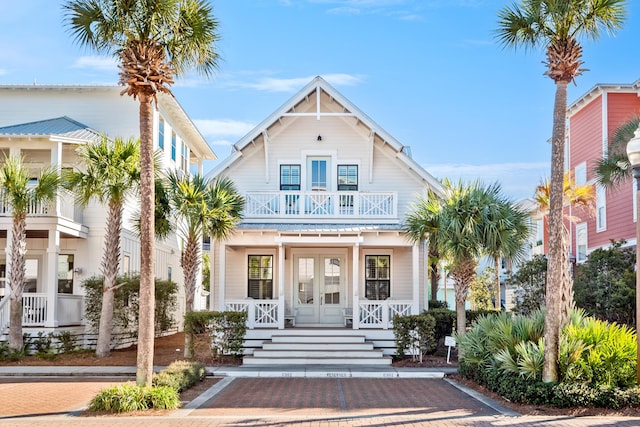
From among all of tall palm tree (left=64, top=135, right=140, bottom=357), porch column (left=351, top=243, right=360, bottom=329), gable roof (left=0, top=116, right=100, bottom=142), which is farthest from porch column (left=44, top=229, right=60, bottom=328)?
porch column (left=351, top=243, right=360, bottom=329)

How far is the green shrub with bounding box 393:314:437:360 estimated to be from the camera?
20406mm

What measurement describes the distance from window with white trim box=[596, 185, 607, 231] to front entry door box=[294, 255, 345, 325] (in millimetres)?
11115

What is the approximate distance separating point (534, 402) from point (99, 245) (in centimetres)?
1636

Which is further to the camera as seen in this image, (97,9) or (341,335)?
(341,335)

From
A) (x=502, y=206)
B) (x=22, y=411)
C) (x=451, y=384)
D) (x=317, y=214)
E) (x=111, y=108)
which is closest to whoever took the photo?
(x=22, y=411)

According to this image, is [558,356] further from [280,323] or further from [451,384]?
[280,323]

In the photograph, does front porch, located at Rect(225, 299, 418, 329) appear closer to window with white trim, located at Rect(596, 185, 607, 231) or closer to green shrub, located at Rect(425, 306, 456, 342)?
green shrub, located at Rect(425, 306, 456, 342)

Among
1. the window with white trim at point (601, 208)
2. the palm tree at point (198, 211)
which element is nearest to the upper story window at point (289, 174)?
the palm tree at point (198, 211)

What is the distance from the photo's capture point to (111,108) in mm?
26594

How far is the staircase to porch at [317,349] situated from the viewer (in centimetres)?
1991

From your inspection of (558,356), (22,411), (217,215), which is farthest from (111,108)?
(558,356)

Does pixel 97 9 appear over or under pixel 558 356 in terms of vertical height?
over

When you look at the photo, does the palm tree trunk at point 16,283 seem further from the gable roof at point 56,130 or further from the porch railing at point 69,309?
the gable roof at point 56,130

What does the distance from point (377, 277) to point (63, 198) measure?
1009 centimetres
